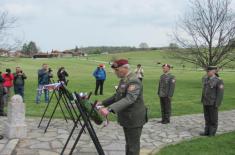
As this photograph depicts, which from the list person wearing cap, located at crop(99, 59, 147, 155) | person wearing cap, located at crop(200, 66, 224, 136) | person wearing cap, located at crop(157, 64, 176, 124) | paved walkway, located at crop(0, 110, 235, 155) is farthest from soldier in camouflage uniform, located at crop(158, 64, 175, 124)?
person wearing cap, located at crop(99, 59, 147, 155)

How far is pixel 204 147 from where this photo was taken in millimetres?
9133

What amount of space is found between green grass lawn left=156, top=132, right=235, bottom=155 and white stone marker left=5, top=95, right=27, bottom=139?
3523 mm

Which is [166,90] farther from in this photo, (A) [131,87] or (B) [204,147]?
(A) [131,87]

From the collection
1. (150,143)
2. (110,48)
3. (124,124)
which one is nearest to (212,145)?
(150,143)

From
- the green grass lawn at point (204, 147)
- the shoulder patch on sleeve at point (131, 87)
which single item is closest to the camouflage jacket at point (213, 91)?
the green grass lawn at point (204, 147)

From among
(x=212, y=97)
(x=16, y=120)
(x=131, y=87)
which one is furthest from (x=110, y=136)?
(x=131, y=87)

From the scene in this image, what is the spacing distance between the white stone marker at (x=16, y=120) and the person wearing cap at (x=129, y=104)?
404 centimetres

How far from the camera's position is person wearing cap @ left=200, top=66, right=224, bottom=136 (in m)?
10.4

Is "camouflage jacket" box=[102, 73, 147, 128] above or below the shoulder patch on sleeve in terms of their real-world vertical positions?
below

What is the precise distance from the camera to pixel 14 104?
9875 mm

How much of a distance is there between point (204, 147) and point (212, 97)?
1.77m

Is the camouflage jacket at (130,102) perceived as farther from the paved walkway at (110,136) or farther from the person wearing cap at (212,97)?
the person wearing cap at (212,97)

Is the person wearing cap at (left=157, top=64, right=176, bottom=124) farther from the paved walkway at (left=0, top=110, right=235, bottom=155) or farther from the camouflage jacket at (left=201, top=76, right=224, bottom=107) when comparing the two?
the camouflage jacket at (left=201, top=76, right=224, bottom=107)

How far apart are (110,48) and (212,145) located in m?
130
